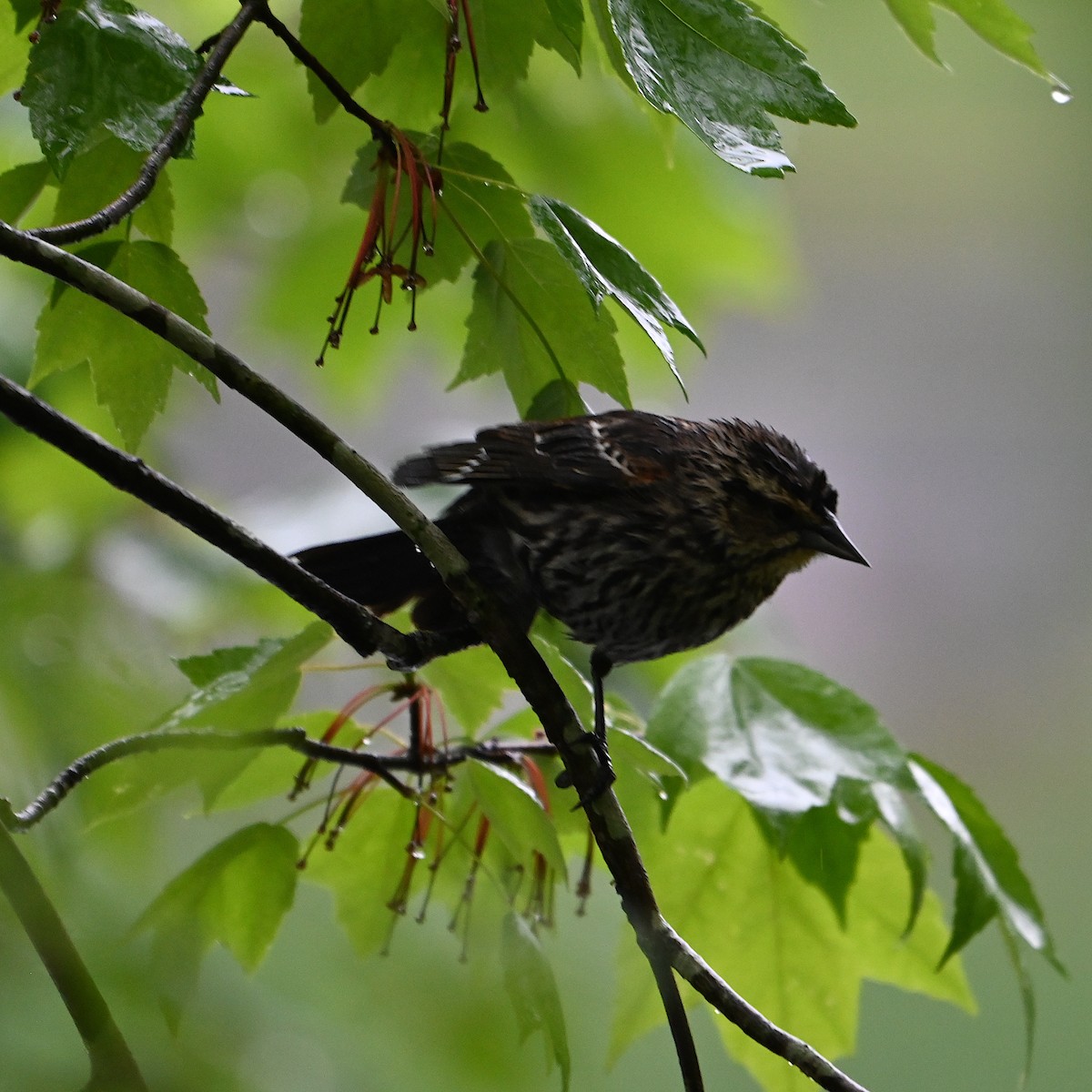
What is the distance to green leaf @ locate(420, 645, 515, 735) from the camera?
0.93m

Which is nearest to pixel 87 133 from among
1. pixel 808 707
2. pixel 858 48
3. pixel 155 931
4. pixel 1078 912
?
pixel 155 931

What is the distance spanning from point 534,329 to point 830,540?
0.34m

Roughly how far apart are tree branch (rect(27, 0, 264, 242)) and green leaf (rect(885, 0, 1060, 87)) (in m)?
0.40

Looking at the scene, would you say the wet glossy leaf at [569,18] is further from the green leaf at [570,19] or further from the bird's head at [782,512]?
the bird's head at [782,512]

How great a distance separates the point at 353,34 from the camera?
77cm

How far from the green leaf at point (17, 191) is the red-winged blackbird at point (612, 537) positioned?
0.34 metres

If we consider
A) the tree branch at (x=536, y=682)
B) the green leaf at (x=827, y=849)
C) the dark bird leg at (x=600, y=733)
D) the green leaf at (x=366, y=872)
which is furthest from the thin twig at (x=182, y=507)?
the green leaf at (x=827, y=849)

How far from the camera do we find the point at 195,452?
2.04 m

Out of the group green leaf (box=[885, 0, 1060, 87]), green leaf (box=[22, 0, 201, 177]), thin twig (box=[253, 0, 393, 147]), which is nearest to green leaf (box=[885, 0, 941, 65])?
green leaf (box=[885, 0, 1060, 87])

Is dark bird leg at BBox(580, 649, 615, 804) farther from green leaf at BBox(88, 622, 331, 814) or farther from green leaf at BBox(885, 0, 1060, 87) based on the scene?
green leaf at BBox(885, 0, 1060, 87)

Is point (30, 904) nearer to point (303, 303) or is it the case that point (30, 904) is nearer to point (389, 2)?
point (389, 2)

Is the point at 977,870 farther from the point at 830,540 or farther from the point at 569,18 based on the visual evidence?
the point at 569,18

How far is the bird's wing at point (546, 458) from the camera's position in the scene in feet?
3.24

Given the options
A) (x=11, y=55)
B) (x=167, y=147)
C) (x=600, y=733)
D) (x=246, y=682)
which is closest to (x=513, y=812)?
(x=600, y=733)
